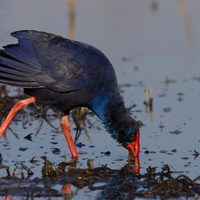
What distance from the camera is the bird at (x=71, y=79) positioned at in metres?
9.07

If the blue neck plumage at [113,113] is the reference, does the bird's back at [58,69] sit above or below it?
above

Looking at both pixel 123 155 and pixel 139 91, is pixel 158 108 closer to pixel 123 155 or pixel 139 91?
pixel 139 91

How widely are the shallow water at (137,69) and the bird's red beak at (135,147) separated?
15 cm

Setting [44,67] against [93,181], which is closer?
[93,181]

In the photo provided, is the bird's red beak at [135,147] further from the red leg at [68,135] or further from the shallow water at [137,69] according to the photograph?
the red leg at [68,135]

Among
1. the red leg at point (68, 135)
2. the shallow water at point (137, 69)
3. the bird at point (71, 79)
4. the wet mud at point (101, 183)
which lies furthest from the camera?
the shallow water at point (137, 69)

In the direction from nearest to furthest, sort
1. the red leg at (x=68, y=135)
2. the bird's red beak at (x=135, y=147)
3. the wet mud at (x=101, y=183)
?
1. the wet mud at (x=101, y=183)
2. the bird's red beak at (x=135, y=147)
3. the red leg at (x=68, y=135)

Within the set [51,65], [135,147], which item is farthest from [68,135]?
[135,147]

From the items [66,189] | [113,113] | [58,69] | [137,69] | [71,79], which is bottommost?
[66,189]

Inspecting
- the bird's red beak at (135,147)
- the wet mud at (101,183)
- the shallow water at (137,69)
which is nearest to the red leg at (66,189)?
the wet mud at (101,183)

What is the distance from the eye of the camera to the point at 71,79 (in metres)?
9.16

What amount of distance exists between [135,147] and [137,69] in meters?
4.86

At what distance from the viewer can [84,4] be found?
64.9 ft

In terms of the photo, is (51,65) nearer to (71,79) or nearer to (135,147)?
(71,79)
